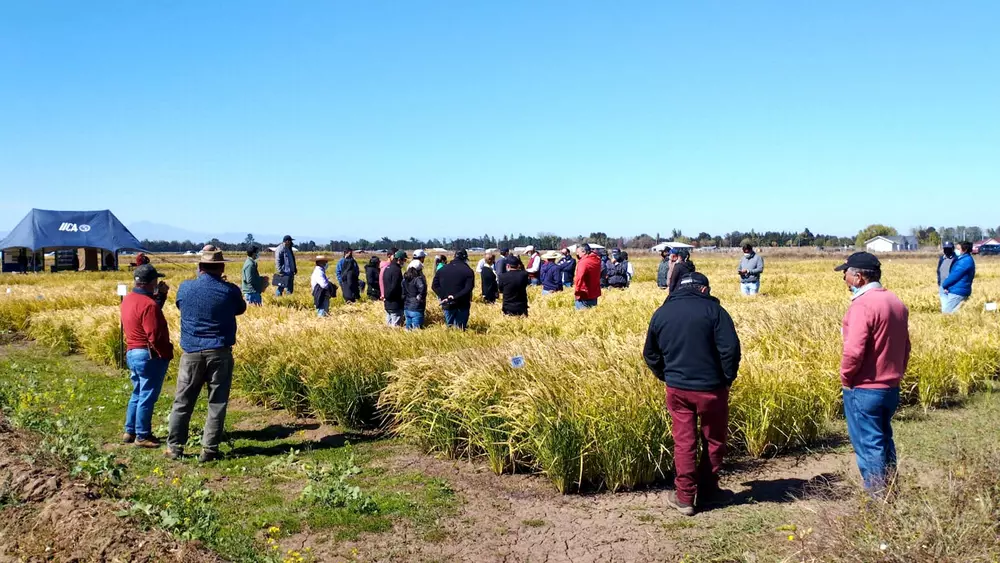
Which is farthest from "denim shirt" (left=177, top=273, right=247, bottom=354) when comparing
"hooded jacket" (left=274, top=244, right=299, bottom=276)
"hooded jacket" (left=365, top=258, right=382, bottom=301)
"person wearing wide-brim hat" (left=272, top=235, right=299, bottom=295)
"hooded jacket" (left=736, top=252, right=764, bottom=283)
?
"hooded jacket" (left=736, top=252, right=764, bottom=283)

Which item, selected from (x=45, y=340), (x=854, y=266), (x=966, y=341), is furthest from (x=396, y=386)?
(x=45, y=340)

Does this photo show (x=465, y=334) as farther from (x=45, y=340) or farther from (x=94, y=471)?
(x=45, y=340)

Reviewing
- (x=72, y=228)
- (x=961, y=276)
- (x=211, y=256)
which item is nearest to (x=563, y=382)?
(x=211, y=256)

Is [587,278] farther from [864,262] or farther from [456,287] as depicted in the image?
[864,262]

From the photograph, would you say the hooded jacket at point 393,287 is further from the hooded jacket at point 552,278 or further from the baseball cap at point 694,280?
the baseball cap at point 694,280

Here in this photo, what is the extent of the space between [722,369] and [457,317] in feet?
22.4

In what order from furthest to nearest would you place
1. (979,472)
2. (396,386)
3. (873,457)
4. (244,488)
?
1. (396,386)
2. (244,488)
3. (873,457)
4. (979,472)

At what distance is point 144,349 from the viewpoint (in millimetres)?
7254

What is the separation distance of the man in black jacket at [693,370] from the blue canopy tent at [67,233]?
4565 cm

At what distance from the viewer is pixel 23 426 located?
739 cm

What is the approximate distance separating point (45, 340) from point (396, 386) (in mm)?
10764

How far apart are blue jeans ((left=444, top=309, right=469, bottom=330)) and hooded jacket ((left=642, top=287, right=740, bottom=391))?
6.54m

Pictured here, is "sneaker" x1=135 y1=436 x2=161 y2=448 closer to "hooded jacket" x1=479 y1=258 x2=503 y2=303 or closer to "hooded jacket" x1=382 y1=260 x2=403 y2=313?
"hooded jacket" x1=382 y1=260 x2=403 y2=313

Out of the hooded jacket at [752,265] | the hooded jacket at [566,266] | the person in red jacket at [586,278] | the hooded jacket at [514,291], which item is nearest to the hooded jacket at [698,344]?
the hooded jacket at [514,291]
